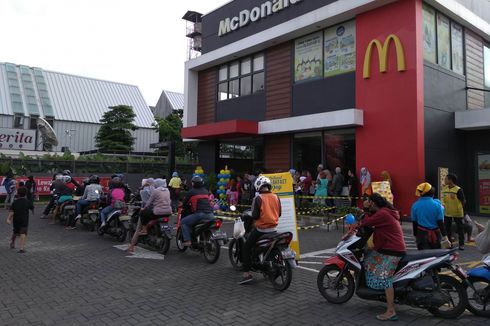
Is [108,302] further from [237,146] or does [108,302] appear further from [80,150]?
[80,150]

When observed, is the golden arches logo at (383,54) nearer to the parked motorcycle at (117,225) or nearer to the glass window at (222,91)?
the glass window at (222,91)

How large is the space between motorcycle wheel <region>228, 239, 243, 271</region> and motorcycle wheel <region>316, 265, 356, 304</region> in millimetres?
1665

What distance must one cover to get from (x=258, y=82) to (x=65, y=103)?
30345mm

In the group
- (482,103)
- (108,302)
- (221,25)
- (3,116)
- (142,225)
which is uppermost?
(221,25)

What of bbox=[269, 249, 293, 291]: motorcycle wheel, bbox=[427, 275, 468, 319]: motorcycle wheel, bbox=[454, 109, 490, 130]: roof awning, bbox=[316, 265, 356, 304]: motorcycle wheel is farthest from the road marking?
bbox=[454, 109, 490, 130]: roof awning

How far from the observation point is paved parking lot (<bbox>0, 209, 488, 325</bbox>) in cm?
491

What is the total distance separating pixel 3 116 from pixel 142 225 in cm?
3496

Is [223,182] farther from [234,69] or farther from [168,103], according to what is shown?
[168,103]

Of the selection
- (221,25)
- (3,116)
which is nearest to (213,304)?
(221,25)

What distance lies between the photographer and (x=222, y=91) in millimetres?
21406

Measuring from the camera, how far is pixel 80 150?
136 ft

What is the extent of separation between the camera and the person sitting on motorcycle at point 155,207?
884 centimetres

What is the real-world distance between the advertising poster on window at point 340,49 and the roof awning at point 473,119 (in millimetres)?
4276

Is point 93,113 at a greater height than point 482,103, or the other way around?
point 93,113
